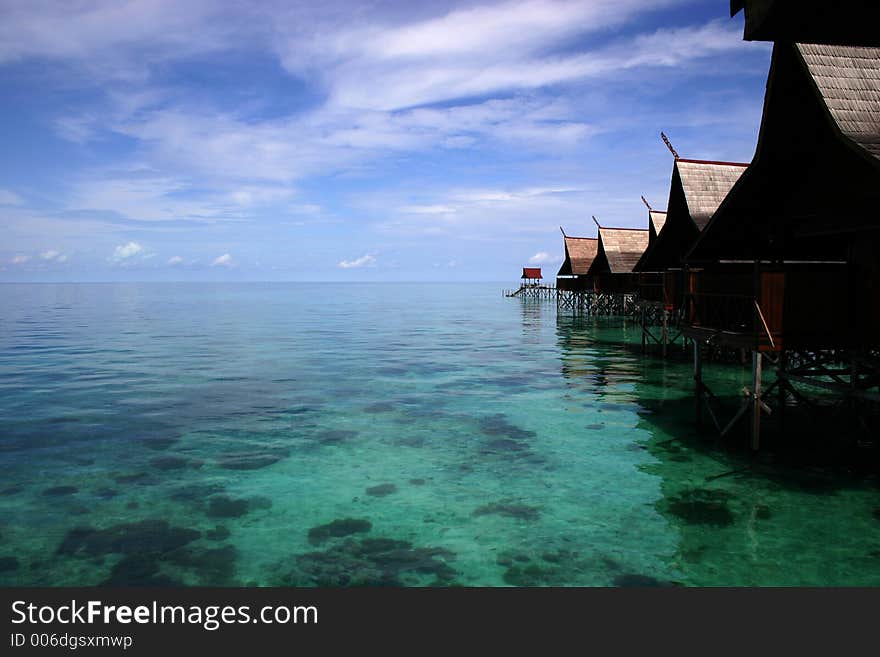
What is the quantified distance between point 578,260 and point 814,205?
→ 3976cm

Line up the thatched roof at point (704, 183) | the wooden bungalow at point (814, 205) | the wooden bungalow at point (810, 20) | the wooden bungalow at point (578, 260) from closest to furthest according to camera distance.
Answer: the wooden bungalow at point (814, 205) < the wooden bungalow at point (810, 20) < the thatched roof at point (704, 183) < the wooden bungalow at point (578, 260)

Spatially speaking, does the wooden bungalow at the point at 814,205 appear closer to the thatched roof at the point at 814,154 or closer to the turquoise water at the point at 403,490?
the thatched roof at the point at 814,154

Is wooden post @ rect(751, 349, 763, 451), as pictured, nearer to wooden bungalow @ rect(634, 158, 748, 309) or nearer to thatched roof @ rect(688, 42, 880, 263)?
thatched roof @ rect(688, 42, 880, 263)

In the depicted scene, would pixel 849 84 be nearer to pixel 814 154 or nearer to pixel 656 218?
pixel 814 154

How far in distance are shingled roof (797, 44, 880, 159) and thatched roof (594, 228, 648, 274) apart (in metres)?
28.4

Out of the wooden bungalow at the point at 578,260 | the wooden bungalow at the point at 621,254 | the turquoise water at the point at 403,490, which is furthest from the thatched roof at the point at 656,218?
the wooden bungalow at the point at 578,260

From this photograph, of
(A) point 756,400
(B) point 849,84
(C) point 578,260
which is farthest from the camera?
(C) point 578,260

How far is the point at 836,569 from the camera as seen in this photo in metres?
6.99

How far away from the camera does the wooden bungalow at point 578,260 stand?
49156 mm

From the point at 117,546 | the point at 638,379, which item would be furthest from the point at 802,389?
the point at 117,546

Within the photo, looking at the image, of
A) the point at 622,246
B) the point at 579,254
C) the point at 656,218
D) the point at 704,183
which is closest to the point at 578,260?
the point at 579,254

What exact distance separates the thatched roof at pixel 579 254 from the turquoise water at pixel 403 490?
99.2 ft

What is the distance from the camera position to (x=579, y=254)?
50.7 metres


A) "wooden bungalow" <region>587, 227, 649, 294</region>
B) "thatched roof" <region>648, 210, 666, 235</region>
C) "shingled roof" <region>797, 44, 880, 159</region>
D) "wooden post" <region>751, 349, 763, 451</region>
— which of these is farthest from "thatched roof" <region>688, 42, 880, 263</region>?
"wooden bungalow" <region>587, 227, 649, 294</region>
